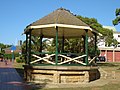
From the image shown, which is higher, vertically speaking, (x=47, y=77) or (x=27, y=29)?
(x=27, y=29)

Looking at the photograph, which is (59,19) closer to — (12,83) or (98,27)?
(12,83)

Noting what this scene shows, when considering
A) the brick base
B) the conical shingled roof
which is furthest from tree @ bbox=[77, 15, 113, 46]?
the brick base

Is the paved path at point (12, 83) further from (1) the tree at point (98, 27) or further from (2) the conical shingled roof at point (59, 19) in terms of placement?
(1) the tree at point (98, 27)

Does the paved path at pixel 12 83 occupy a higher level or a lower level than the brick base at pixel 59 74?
lower

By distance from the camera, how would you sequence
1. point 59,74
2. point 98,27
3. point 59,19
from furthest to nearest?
point 98,27
point 59,19
point 59,74

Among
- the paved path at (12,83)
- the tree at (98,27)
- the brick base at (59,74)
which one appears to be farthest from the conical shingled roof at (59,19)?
the tree at (98,27)

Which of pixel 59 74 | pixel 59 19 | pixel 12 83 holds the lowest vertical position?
pixel 12 83

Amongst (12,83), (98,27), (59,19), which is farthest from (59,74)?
(98,27)

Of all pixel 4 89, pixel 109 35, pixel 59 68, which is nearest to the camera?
pixel 4 89

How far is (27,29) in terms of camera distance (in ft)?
58.6

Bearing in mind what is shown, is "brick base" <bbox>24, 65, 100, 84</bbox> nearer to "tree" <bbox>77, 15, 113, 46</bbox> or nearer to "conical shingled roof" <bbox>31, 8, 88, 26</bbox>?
"conical shingled roof" <bbox>31, 8, 88, 26</bbox>

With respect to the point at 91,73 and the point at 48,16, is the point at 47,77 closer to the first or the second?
the point at 91,73

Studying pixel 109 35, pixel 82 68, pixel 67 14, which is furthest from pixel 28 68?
pixel 109 35

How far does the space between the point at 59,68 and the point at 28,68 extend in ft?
7.69
